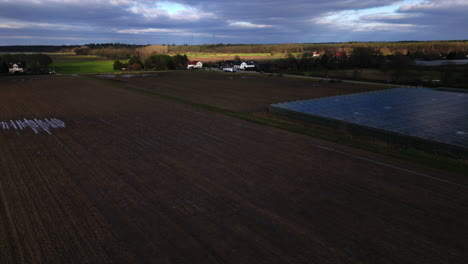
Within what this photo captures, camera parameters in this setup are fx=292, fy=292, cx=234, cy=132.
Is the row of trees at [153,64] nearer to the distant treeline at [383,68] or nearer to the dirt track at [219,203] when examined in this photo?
the distant treeline at [383,68]

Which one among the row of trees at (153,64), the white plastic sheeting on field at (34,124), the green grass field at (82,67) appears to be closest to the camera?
the white plastic sheeting on field at (34,124)

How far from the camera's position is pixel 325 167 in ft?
50.8

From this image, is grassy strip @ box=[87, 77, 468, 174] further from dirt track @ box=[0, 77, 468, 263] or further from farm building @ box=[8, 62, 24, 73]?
farm building @ box=[8, 62, 24, 73]

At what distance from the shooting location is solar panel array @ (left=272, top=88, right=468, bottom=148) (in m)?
20.3

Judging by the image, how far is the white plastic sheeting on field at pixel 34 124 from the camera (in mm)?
23828

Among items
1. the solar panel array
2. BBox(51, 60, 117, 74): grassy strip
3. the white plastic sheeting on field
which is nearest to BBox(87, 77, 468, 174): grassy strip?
the solar panel array

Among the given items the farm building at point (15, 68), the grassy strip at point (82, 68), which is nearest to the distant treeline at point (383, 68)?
the grassy strip at point (82, 68)

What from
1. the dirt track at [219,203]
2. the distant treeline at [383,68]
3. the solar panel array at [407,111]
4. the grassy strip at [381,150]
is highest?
the distant treeline at [383,68]

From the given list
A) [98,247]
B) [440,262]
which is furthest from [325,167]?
[98,247]

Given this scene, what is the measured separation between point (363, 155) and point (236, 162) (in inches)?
298

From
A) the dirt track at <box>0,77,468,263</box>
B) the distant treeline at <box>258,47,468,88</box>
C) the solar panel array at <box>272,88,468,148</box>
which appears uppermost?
the distant treeline at <box>258,47,468,88</box>

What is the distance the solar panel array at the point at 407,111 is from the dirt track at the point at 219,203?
563 centimetres

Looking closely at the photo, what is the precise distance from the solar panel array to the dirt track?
5.63 m

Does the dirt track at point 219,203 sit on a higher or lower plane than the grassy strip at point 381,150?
lower
